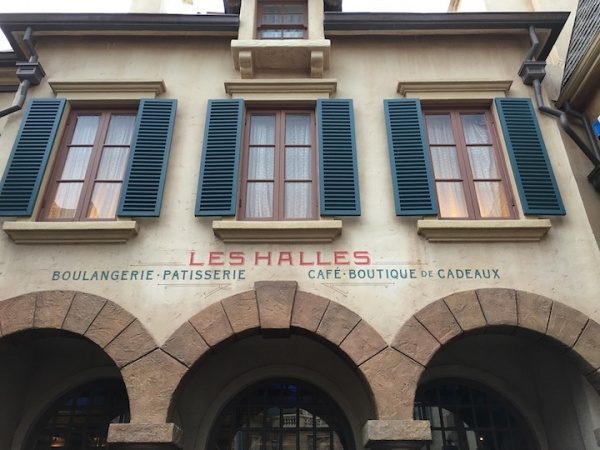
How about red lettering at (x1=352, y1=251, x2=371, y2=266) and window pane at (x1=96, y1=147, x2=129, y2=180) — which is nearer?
red lettering at (x1=352, y1=251, x2=371, y2=266)

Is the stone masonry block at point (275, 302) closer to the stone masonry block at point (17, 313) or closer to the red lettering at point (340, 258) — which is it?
the red lettering at point (340, 258)

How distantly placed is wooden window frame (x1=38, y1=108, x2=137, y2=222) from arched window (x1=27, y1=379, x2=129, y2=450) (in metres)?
2.52

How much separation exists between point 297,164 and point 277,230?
1234 mm

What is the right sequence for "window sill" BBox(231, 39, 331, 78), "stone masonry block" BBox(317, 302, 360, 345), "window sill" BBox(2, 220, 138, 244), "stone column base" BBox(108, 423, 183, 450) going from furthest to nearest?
1. "window sill" BBox(231, 39, 331, 78)
2. "window sill" BBox(2, 220, 138, 244)
3. "stone masonry block" BBox(317, 302, 360, 345)
4. "stone column base" BBox(108, 423, 183, 450)

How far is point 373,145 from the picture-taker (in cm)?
714

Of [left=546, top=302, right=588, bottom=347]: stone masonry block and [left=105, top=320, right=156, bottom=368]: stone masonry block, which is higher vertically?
[left=546, top=302, right=588, bottom=347]: stone masonry block

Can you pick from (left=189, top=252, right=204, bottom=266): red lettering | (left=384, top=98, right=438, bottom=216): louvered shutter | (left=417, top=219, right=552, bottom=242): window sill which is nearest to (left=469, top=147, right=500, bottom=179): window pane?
(left=384, top=98, right=438, bottom=216): louvered shutter

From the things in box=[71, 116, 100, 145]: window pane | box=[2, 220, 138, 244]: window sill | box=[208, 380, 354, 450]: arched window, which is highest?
box=[71, 116, 100, 145]: window pane

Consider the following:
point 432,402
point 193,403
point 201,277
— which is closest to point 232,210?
point 201,277

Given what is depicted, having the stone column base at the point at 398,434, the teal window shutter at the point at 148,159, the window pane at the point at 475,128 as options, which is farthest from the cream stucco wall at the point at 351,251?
the stone column base at the point at 398,434

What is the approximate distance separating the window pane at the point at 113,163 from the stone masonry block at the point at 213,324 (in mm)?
2446

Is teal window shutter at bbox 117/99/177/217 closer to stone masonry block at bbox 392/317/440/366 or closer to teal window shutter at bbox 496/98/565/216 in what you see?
stone masonry block at bbox 392/317/440/366

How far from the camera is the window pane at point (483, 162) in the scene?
278 inches

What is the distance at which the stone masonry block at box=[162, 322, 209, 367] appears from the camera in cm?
561
